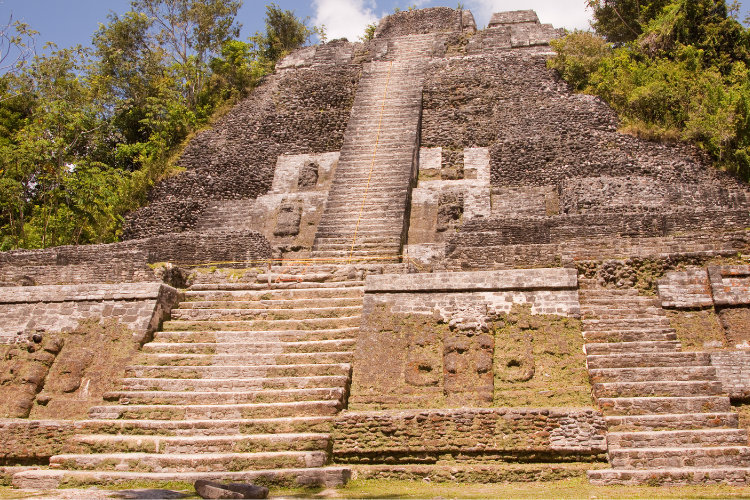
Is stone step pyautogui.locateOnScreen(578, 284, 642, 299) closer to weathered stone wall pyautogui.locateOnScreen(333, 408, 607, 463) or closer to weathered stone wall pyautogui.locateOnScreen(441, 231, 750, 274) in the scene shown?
weathered stone wall pyautogui.locateOnScreen(441, 231, 750, 274)

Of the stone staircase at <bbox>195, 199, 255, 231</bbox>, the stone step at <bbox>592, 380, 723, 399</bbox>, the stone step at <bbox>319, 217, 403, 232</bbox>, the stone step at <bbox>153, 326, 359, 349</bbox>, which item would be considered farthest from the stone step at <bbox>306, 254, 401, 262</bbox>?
the stone step at <bbox>592, 380, 723, 399</bbox>

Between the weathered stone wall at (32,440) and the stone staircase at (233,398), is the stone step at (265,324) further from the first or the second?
the weathered stone wall at (32,440)

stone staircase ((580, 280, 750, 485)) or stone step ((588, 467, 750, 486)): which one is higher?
stone staircase ((580, 280, 750, 485))

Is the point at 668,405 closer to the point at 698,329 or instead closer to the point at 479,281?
the point at 698,329

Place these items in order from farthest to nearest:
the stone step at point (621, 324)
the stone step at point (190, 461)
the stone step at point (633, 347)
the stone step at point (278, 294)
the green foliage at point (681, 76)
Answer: the green foliage at point (681, 76), the stone step at point (278, 294), the stone step at point (621, 324), the stone step at point (633, 347), the stone step at point (190, 461)

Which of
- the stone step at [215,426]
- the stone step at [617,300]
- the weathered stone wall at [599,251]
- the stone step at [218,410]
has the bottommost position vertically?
the stone step at [215,426]

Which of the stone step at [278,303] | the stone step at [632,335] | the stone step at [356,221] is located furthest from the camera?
the stone step at [356,221]

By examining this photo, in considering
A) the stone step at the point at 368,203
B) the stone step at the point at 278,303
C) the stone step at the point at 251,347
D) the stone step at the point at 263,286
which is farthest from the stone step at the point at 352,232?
the stone step at the point at 251,347

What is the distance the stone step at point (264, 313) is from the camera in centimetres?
943

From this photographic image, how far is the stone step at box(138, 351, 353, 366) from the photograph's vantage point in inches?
332

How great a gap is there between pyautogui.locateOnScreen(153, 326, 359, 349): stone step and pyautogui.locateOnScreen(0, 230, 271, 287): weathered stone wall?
1.77m

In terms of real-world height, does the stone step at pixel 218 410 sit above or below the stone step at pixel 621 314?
below

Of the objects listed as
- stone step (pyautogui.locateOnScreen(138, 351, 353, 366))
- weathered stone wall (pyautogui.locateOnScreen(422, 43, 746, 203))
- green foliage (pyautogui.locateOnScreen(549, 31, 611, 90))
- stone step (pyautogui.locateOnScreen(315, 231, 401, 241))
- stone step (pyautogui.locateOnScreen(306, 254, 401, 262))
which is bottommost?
stone step (pyautogui.locateOnScreen(138, 351, 353, 366))

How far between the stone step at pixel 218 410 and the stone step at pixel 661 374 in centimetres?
287
